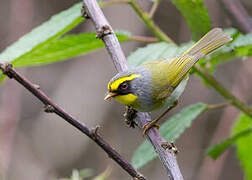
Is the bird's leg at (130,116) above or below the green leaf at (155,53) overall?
below

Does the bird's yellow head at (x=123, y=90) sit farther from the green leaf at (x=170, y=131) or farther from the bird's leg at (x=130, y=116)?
the green leaf at (x=170, y=131)

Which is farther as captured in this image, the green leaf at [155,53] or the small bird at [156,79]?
the small bird at [156,79]

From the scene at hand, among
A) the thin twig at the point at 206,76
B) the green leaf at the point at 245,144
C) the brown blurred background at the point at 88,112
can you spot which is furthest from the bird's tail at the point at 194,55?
the brown blurred background at the point at 88,112

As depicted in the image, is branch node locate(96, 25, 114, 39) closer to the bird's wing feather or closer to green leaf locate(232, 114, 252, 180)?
the bird's wing feather

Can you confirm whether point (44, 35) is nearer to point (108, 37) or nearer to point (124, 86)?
point (108, 37)

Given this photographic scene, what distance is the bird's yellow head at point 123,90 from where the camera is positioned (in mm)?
2943

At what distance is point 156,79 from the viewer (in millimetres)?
3531

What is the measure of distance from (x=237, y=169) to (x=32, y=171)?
418 centimetres

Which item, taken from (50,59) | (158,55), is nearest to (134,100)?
(158,55)

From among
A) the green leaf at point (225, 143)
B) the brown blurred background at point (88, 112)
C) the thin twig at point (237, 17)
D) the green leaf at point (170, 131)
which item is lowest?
the green leaf at point (225, 143)

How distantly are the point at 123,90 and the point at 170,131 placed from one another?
482mm

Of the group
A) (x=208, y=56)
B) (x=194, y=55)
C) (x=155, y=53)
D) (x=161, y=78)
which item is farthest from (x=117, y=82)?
(x=194, y=55)

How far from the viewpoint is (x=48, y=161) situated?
7.51 meters

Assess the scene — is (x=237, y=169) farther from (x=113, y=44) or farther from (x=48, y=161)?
(x=113, y=44)
